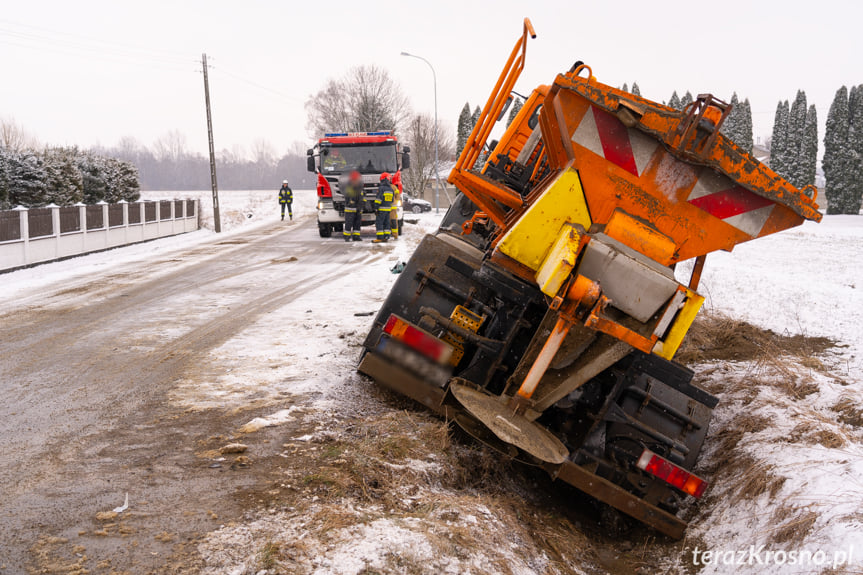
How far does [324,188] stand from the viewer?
18906mm

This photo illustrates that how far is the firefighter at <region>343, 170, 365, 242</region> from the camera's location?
18.3 metres

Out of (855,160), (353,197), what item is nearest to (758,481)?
(353,197)

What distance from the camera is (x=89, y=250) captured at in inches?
662

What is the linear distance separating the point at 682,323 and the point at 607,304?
0.45 metres

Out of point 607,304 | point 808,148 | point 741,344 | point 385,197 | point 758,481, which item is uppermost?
point 808,148

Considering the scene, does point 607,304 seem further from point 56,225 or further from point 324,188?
point 324,188

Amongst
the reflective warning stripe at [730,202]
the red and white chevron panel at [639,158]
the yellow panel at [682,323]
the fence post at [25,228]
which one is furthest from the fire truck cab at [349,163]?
the yellow panel at [682,323]

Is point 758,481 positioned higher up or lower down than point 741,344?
lower down

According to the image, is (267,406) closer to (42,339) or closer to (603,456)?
(603,456)

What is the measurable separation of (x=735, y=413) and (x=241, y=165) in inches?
5422

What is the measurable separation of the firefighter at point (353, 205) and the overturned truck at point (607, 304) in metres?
14.2

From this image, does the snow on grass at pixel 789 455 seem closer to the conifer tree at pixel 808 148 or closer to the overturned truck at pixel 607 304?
the overturned truck at pixel 607 304

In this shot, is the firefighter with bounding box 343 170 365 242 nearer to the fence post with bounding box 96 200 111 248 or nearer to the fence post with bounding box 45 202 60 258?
the fence post with bounding box 96 200 111 248

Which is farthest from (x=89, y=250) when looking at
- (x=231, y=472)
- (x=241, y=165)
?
(x=241, y=165)
